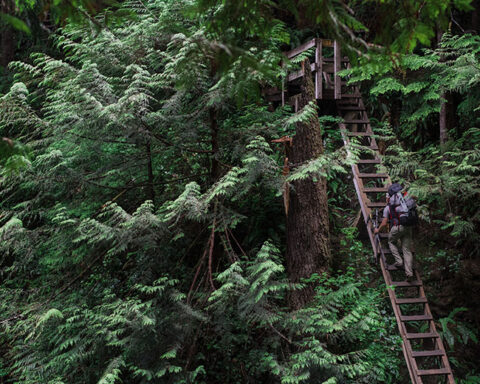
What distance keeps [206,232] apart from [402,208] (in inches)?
165

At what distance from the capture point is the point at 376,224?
8.33 meters

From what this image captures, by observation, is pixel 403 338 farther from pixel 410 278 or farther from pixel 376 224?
pixel 376 224

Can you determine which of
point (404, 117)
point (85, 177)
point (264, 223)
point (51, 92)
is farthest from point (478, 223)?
point (51, 92)

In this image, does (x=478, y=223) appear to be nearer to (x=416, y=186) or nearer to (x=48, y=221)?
Result: (x=416, y=186)

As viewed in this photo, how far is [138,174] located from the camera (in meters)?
9.66

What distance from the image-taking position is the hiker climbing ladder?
7.02 metres

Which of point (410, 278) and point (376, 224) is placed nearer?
point (410, 278)

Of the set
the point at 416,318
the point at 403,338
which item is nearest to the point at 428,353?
the point at 403,338

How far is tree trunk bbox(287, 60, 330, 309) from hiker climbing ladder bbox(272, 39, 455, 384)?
0.78 m

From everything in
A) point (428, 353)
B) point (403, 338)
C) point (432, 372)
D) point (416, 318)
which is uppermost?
point (416, 318)

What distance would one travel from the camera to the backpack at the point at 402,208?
7.59m

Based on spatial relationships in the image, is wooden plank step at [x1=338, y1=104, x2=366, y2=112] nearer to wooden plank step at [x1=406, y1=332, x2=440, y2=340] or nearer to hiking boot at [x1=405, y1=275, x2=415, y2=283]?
hiking boot at [x1=405, y1=275, x2=415, y2=283]

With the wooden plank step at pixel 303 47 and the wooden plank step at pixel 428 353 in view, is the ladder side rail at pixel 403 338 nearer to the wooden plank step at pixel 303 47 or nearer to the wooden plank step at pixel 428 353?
the wooden plank step at pixel 428 353

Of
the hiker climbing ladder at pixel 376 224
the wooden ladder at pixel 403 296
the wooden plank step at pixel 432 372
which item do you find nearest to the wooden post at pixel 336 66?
the hiker climbing ladder at pixel 376 224
